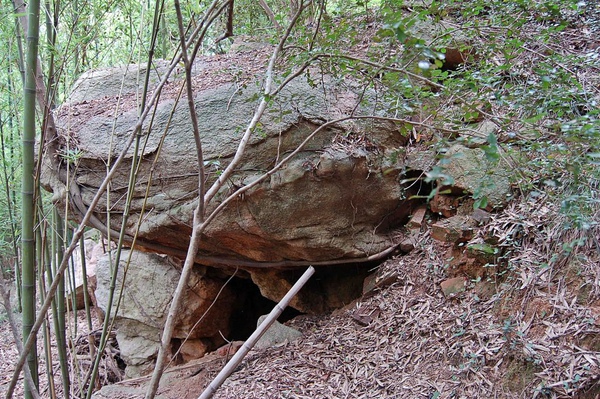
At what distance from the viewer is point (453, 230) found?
276 cm

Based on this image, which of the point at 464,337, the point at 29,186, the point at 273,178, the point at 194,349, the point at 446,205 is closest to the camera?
the point at 29,186

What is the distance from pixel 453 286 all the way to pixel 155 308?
7.85ft

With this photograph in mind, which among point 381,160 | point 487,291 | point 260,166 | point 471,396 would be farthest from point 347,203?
point 471,396

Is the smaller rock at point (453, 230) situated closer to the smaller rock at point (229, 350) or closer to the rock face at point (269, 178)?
the rock face at point (269, 178)

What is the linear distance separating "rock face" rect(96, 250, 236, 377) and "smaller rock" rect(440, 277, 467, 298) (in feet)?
6.23

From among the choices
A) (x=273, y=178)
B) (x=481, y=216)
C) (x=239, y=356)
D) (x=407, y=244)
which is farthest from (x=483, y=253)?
(x=239, y=356)

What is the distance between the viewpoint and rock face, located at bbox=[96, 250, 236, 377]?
12.5 ft

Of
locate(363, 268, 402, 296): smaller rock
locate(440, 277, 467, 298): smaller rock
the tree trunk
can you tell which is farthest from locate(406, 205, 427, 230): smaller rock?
the tree trunk

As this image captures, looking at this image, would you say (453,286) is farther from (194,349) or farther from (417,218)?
(194,349)

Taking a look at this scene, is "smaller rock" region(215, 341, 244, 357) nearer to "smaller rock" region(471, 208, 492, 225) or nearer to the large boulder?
the large boulder

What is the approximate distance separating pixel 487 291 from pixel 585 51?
1.72 m

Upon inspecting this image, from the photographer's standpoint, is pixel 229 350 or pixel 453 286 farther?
pixel 229 350

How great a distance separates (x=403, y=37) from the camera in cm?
105

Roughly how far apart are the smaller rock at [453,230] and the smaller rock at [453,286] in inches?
9.0
